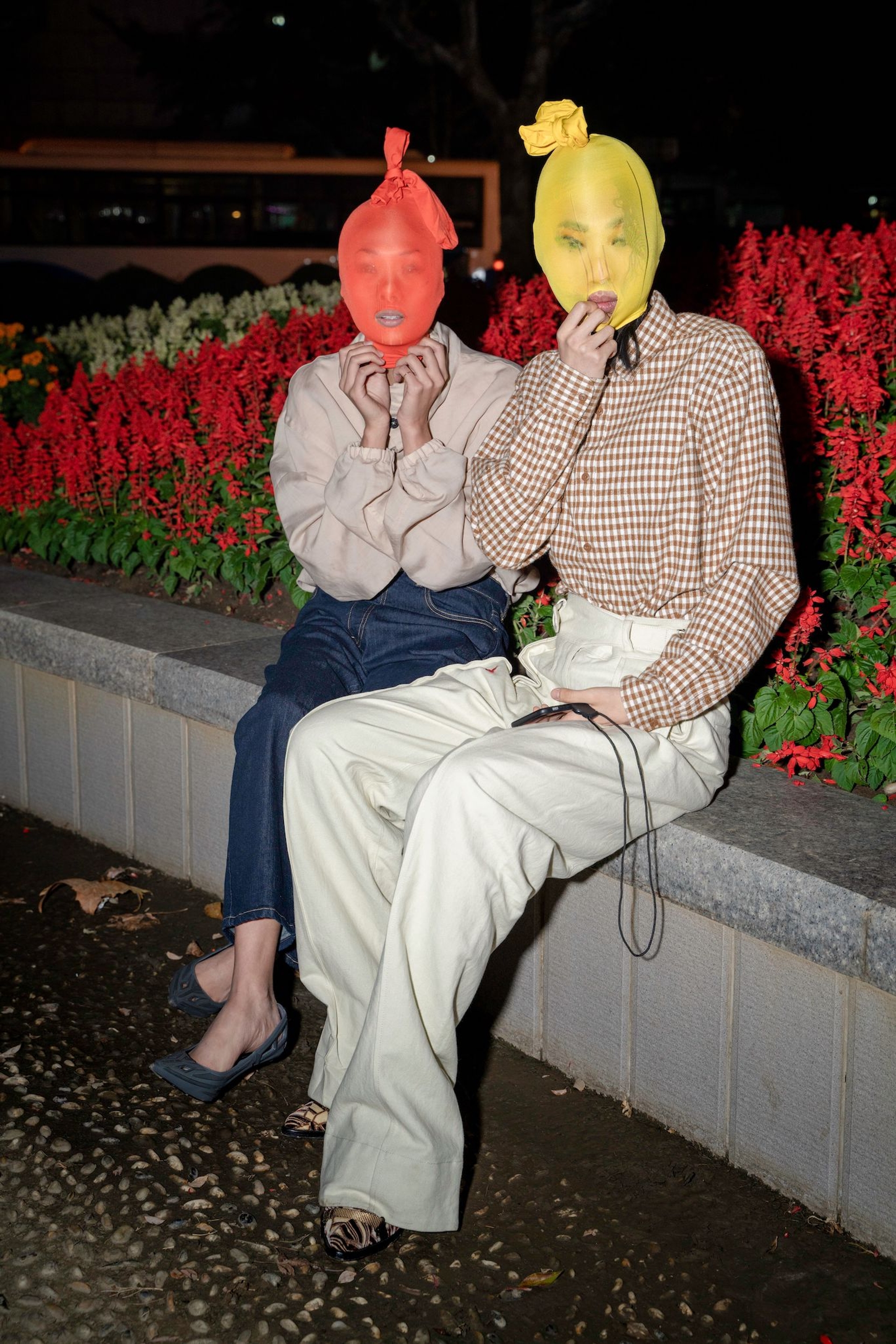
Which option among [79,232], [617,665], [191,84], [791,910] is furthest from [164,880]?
[191,84]

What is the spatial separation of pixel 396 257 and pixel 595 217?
0.54 metres

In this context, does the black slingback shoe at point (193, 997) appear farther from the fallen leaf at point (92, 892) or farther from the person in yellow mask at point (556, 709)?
the fallen leaf at point (92, 892)

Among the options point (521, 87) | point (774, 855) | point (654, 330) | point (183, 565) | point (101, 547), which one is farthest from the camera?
point (521, 87)

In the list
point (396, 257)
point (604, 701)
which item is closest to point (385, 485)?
point (396, 257)

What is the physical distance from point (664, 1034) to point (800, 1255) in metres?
0.49

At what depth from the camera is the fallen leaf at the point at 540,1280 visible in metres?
2.22

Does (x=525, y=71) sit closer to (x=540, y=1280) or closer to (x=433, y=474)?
(x=433, y=474)

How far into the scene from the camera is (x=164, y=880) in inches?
155

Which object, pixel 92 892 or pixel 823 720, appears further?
pixel 92 892

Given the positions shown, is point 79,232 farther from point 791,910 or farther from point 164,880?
point 791,910

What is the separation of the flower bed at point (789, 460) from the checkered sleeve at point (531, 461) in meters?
0.68

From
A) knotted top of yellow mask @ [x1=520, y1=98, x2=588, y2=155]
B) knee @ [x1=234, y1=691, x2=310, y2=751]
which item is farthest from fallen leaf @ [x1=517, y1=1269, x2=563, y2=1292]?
knotted top of yellow mask @ [x1=520, y1=98, x2=588, y2=155]

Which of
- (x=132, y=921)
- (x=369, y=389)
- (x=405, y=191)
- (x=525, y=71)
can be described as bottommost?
(x=132, y=921)

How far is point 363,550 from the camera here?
294 centimetres
